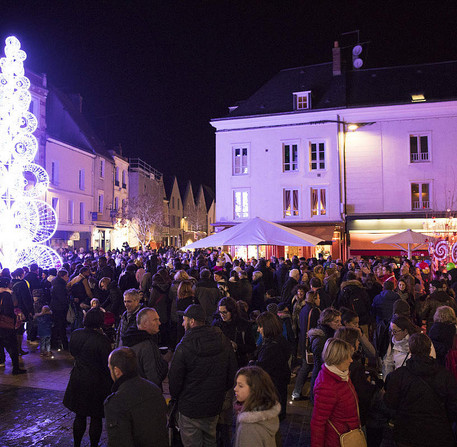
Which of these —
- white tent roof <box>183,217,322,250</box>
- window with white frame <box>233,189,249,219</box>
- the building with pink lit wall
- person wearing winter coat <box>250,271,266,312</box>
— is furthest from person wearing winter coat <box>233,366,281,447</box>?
window with white frame <box>233,189,249,219</box>

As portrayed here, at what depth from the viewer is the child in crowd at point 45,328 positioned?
350 inches

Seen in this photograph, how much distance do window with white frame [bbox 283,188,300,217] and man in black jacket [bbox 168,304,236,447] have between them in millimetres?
24328

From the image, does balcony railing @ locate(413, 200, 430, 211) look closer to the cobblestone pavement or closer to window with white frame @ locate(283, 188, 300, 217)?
window with white frame @ locate(283, 188, 300, 217)

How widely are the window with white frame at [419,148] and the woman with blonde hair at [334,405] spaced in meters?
26.5

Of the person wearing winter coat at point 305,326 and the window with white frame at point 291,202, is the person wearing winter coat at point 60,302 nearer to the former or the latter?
the person wearing winter coat at point 305,326

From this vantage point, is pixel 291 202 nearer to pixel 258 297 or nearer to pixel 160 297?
pixel 258 297

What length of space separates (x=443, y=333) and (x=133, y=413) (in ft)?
13.6

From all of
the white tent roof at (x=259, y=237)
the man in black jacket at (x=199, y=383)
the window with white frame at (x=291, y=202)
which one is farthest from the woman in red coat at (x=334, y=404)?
the window with white frame at (x=291, y=202)

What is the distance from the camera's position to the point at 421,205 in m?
26.6

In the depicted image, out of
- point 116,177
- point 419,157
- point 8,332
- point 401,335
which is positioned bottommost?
point 8,332

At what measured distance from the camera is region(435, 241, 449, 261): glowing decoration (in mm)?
14023

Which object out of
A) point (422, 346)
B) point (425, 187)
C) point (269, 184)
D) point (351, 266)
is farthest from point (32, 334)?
point (425, 187)

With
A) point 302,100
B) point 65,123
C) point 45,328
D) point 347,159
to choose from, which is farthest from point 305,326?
point 65,123

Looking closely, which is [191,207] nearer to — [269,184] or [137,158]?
[137,158]
